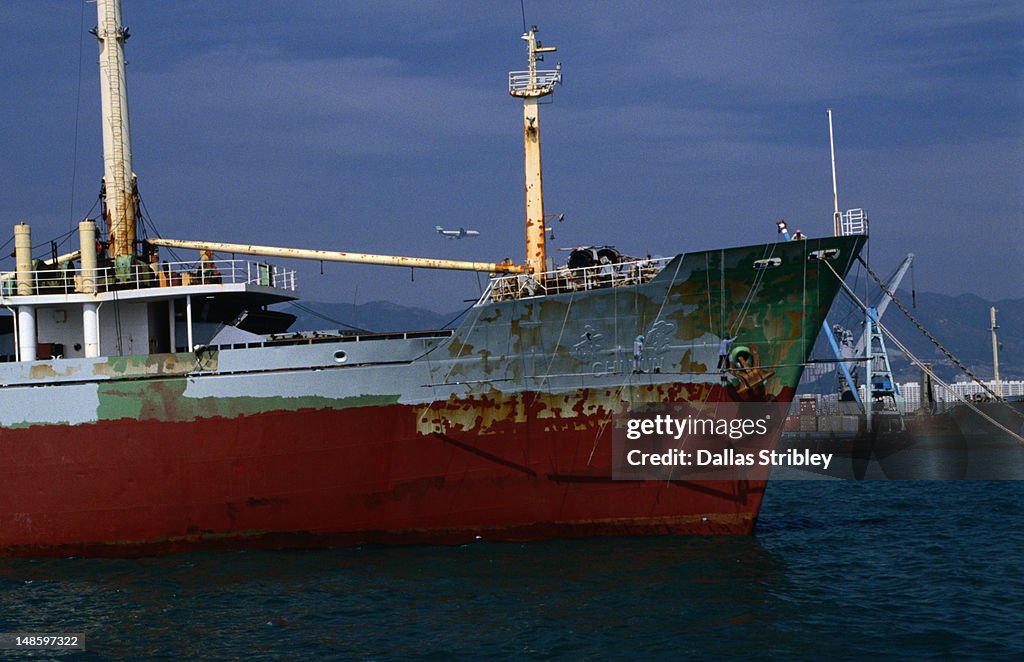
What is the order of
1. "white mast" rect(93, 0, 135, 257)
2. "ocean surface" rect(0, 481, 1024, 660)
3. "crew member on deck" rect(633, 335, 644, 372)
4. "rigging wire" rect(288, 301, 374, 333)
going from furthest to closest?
"white mast" rect(93, 0, 135, 257)
"rigging wire" rect(288, 301, 374, 333)
"crew member on deck" rect(633, 335, 644, 372)
"ocean surface" rect(0, 481, 1024, 660)

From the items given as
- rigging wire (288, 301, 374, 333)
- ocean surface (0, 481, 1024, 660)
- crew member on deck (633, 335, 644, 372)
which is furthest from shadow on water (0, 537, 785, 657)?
rigging wire (288, 301, 374, 333)

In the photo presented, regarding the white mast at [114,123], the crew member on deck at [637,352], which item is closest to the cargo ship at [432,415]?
the crew member on deck at [637,352]

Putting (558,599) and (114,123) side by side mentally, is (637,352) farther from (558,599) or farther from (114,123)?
(114,123)

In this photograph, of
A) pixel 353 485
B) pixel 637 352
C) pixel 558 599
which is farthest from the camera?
pixel 353 485

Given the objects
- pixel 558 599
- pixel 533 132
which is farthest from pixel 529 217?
pixel 558 599

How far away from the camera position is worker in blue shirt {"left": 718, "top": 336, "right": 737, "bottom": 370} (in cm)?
2081

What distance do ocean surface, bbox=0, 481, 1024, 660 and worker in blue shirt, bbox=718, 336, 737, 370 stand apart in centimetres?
400

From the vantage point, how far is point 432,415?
69.7ft

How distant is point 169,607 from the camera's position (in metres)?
18.1

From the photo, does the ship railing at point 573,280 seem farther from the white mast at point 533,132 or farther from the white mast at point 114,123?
the white mast at point 114,123

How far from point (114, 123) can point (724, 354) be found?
16805 mm

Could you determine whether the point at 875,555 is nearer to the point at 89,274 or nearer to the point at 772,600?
the point at 772,600

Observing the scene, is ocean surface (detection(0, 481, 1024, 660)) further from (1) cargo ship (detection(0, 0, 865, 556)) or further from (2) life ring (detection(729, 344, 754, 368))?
(2) life ring (detection(729, 344, 754, 368))

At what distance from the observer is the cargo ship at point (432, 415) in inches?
826
